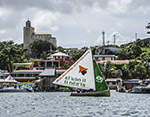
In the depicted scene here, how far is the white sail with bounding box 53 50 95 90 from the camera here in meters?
78.0

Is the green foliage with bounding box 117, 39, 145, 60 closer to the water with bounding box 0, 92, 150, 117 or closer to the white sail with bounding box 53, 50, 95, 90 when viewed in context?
the white sail with bounding box 53, 50, 95, 90

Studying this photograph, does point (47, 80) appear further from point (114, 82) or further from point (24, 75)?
point (114, 82)

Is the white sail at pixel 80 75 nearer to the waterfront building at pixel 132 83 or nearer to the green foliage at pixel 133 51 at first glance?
the waterfront building at pixel 132 83

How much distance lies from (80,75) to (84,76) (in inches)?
35.9

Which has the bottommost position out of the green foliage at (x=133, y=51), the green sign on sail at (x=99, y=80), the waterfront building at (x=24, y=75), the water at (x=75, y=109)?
the water at (x=75, y=109)

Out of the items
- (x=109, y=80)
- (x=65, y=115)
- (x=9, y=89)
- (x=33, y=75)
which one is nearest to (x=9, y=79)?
(x=9, y=89)

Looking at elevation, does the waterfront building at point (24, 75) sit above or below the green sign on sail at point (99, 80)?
above

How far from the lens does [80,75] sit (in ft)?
257

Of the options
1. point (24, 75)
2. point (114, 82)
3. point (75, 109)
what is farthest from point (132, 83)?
point (75, 109)

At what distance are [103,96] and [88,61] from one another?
8275 mm

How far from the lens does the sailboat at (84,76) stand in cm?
7806

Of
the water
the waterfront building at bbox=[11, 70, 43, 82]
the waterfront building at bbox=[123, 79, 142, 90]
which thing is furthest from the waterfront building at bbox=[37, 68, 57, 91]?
the water

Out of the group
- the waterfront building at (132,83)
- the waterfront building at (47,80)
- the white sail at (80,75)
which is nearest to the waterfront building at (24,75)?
the waterfront building at (47,80)

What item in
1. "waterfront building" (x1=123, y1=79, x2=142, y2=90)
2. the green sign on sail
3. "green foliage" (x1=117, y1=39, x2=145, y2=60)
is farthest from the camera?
"green foliage" (x1=117, y1=39, x2=145, y2=60)
